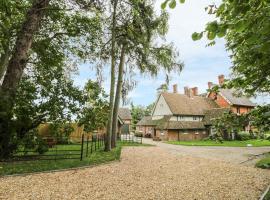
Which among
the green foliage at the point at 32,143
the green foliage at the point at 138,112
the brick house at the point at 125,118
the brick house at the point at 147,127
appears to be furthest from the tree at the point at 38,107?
the green foliage at the point at 138,112

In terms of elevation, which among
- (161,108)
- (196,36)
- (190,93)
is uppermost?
(190,93)

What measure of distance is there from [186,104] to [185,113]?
3.08 metres

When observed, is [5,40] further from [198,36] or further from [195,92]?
[195,92]

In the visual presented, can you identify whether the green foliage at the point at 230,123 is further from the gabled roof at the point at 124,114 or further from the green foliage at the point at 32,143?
the gabled roof at the point at 124,114

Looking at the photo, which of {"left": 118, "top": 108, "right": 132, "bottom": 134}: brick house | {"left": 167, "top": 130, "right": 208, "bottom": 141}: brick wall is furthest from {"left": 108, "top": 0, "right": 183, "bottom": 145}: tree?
{"left": 118, "top": 108, "right": 132, "bottom": 134}: brick house

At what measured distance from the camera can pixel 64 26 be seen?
51.2ft

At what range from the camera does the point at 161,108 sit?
46.1 m

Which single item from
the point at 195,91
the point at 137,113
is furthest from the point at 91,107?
the point at 137,113

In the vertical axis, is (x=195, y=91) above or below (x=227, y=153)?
above

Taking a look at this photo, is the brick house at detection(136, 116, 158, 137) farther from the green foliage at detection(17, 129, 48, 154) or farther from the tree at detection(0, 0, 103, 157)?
the green foliage at detection(17, 129, 48, 154)

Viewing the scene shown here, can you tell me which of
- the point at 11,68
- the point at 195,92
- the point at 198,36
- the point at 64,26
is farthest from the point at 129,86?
the point at 195,92

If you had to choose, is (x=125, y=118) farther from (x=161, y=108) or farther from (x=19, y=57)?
(x=19, y=57)

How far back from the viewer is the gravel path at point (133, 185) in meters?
7.09

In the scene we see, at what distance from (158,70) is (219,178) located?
11.0 m
